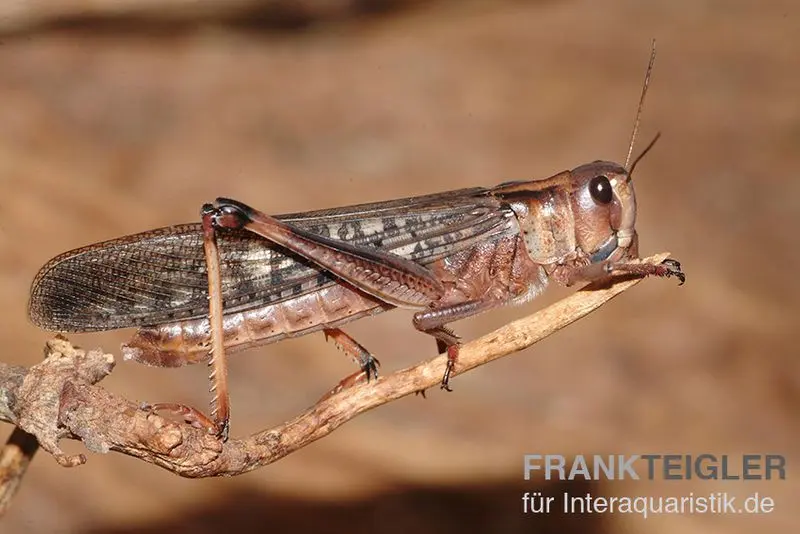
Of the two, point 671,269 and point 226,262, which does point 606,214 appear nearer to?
point 671,269

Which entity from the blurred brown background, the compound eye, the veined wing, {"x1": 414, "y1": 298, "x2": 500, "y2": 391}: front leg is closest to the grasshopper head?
the compound eye

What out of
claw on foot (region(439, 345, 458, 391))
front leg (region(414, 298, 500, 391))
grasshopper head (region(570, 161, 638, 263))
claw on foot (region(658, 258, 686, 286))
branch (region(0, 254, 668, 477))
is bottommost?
branch (region(0, 254, 668, 477))

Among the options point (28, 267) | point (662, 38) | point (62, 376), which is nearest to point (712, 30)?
point (662, 38)

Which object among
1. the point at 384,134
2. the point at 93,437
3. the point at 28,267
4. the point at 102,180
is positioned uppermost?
the point at 384,134

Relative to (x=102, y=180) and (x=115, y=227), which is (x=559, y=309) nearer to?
(x=115, y=227)

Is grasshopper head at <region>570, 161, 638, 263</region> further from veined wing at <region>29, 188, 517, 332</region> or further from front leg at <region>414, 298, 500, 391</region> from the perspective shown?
front leg at <region>414, 298, 500, 391</region>

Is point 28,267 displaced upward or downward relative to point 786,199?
downward

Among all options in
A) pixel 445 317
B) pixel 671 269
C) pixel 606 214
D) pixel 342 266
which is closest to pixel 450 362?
pixel 445 317
